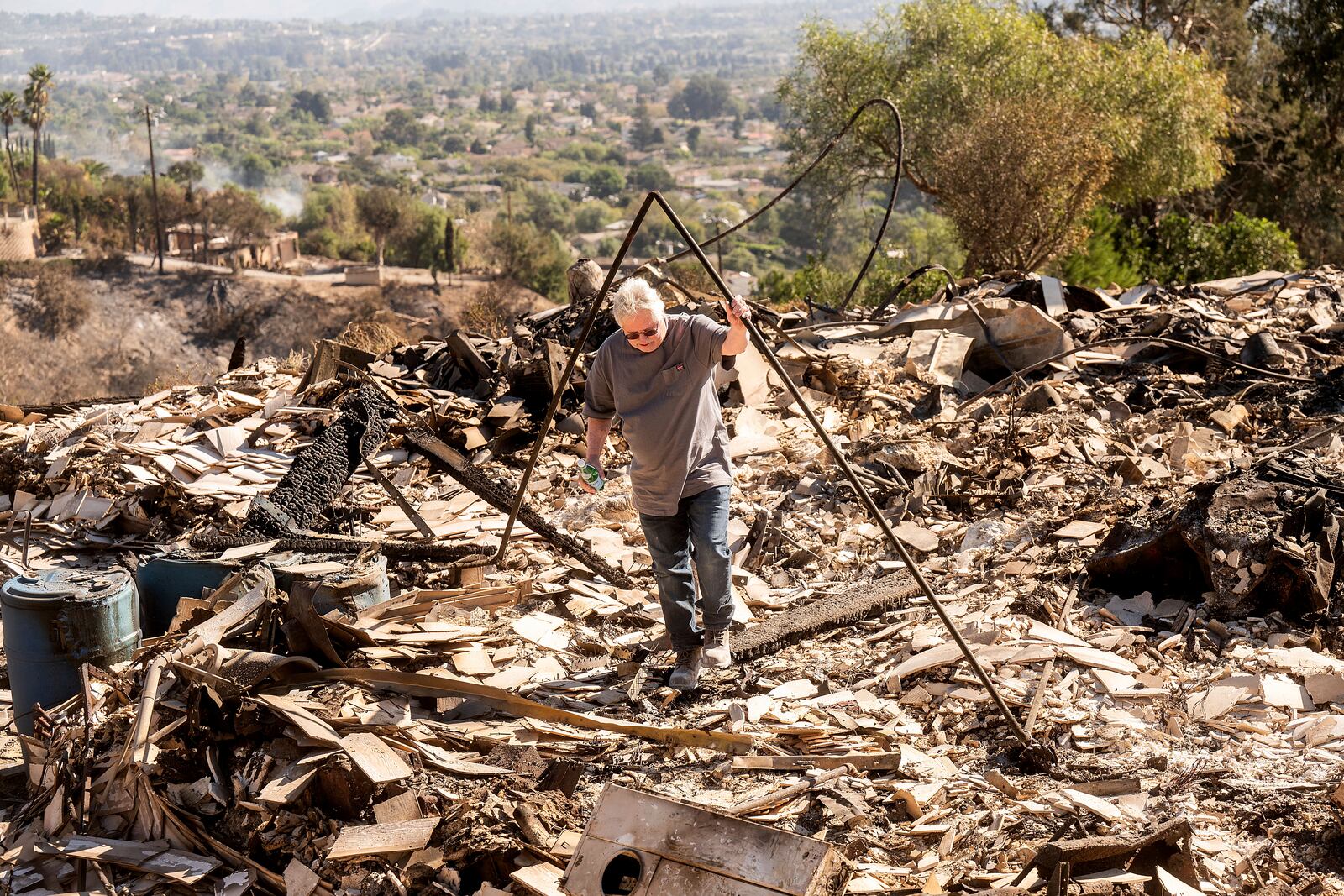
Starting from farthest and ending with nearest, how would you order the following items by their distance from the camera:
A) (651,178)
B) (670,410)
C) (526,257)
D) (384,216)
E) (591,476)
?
(651,178) → (384,216) → (526,257) → (591,476) → (670,410)

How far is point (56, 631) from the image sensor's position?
461cm

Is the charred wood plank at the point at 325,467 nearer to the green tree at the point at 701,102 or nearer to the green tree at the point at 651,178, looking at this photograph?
the green tree at the point at 651,178

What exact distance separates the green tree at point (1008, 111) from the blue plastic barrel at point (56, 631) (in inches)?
556

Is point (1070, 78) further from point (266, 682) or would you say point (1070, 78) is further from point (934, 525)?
point (266, 682)

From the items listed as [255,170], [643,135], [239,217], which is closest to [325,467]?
[239,217]

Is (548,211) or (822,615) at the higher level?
(822,615)

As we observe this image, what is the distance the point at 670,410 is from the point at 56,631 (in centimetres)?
276

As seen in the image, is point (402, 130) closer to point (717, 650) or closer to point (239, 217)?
point (239, 217)

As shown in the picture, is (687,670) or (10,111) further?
(10,111)

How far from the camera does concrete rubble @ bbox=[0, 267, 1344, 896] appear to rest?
346 centimetres

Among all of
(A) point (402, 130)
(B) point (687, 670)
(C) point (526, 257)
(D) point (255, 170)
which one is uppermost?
(B) point (687, 670)

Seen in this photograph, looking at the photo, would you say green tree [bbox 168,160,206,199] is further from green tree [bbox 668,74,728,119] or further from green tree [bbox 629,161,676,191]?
green tree [bbox 668,74,728,119]

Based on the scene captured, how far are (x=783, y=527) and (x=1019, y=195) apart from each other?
37.8ft

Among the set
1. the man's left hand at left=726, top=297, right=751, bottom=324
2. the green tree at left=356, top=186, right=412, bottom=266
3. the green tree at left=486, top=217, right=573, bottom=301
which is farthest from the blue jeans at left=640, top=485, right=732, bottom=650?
the green tree at left=356, top=186, right=412, bottom=266
